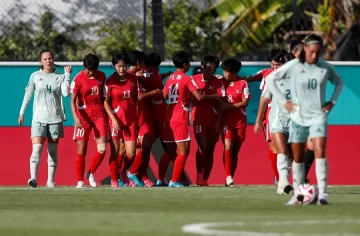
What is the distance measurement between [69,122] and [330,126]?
4.75 metres

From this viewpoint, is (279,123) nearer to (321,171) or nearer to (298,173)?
(298,173)

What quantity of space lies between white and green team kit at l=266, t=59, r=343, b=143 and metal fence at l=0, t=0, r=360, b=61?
9199 mm

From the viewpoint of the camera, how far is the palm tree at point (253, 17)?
26734 mm

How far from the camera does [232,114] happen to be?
2067 cm

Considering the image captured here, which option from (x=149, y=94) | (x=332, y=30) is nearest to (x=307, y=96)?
(x=149, y=94)

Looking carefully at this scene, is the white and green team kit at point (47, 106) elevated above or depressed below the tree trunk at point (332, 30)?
below

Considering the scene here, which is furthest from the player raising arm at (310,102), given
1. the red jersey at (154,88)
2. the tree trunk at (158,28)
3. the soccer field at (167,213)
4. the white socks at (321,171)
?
the tree trunk at (158,28)

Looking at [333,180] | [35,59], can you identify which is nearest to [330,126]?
[333,180]

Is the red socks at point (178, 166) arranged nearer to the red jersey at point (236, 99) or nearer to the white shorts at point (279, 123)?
the red jersey at point (236, 99)

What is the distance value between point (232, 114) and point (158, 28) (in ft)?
12.1

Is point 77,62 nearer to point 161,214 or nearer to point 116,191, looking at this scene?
point 116,191

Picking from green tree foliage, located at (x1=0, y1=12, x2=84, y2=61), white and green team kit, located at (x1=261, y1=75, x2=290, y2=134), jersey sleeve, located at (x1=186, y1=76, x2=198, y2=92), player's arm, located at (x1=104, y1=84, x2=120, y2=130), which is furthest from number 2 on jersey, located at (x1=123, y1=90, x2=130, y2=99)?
green tree foliage, located at (x1=0, y1=12, x2=84, y2=61)

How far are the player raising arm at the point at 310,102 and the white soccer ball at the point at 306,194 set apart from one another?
0.23ft

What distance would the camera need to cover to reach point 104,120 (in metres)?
19.9
